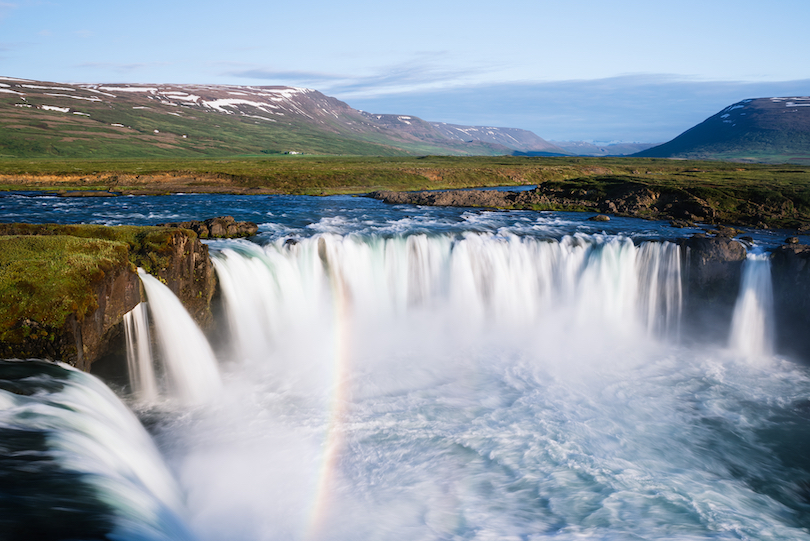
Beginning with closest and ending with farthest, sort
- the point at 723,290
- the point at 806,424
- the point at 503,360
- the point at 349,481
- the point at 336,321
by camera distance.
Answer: the point at 349,481 < the point at 806,424 < the point at 503,360 < the point at 336,321 < the point at 723,290

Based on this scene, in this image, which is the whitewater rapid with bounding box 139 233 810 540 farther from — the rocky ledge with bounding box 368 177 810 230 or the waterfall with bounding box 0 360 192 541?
the rocky ledge with bounding box 368 177 810 230

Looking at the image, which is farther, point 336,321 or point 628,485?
point 336,321

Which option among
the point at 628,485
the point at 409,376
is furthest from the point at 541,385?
the point at 628,485

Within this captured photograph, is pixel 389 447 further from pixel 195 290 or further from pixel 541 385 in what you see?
pixel 195 290

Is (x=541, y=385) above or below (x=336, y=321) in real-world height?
below

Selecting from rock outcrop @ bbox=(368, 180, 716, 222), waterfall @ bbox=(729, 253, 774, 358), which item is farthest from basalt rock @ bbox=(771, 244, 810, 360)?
rock outcrop @ bbox=(368, 180, 716, 222)

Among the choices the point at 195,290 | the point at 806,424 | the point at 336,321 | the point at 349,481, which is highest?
the point at 195,290

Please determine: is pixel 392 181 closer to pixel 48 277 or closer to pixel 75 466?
pixel 48 277
